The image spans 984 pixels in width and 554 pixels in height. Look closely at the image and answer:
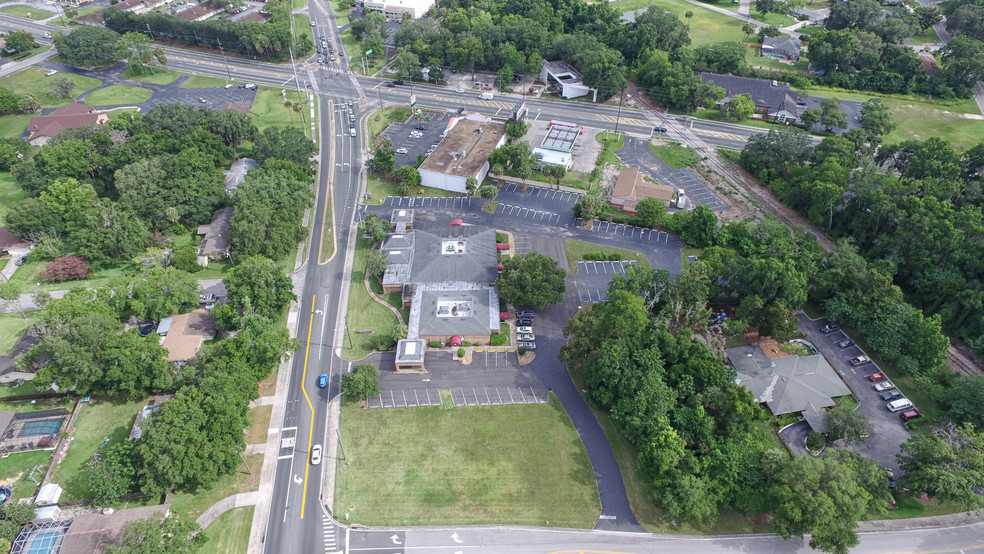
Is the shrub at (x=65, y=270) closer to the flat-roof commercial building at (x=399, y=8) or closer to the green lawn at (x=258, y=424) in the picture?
the green lawn at (x=258, y=424)

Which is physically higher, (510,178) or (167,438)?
(510,178)

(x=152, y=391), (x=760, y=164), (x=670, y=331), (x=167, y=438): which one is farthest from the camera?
(x=760, y=164)

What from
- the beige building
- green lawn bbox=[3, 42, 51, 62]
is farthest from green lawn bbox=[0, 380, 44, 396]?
green lawn bbox=[3, 42, 51, 62]

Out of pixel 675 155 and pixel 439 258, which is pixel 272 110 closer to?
pixel 439 258

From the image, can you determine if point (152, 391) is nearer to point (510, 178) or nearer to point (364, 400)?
point (364, 400)

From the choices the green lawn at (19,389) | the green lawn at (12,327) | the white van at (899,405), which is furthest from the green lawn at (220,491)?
the white van at (899,405)

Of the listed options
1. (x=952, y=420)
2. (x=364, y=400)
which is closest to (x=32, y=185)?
(x=364, y=400)
